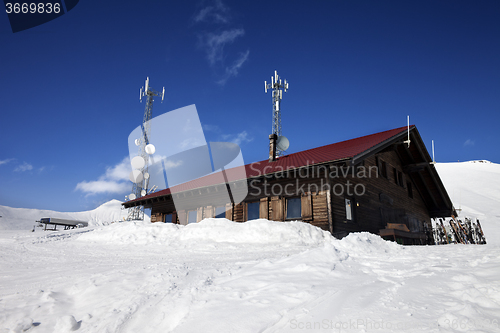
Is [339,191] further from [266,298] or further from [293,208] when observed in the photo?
[266,298]

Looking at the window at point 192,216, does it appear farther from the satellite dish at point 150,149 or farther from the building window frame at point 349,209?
the satellite dish at point 150,149

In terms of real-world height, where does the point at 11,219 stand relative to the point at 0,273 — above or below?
above

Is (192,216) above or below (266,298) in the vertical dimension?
above

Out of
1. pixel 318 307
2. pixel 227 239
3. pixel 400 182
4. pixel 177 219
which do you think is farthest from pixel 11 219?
pixel 318 307

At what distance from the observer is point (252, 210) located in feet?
50.2

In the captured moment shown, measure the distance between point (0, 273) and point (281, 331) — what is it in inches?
223

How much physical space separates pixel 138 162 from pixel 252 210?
799 inches

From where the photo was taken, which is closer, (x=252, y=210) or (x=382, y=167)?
→ (x=252, y=210)

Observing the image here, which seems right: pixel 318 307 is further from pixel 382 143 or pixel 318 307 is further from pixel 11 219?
pixel 11 219

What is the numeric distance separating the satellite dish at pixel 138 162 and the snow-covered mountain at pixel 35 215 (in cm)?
725


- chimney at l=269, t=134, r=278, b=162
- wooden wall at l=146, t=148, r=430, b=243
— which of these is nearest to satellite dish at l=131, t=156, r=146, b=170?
wooden wall at l=146, t=148, r=430, b=243

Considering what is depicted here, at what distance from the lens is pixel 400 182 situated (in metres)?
19.0

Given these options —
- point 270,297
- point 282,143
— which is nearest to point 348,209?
point 282,143

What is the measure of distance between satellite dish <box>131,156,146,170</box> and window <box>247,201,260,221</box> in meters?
19.8
